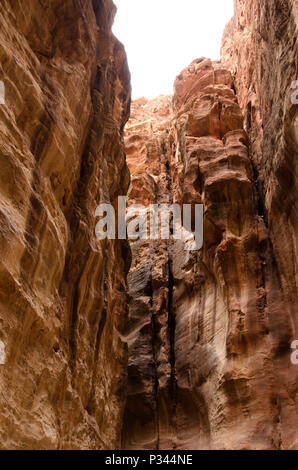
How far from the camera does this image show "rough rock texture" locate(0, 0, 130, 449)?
9.72m

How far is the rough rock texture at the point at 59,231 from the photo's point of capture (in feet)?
31.9

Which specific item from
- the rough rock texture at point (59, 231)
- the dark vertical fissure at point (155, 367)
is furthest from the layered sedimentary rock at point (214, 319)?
the rough rock texture at point (59, 231)

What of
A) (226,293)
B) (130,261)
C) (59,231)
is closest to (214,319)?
(226,293)

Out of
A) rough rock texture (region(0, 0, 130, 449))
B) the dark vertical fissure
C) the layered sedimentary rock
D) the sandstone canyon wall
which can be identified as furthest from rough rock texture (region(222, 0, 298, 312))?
the dark vertical fissure

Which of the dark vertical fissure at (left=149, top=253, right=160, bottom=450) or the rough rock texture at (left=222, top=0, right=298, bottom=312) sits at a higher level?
the rough rock texture at (left=222, top=0, right=298, bottom=312)

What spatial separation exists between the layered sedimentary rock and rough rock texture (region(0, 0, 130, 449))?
3446 mm

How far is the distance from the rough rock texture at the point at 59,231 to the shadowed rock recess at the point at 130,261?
5 centimetres

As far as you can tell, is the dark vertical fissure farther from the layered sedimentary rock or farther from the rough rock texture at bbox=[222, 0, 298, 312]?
the rough rock texture at bbox=[222, 0, 298, 312]

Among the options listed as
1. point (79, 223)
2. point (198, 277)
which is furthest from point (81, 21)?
point (198, 277)

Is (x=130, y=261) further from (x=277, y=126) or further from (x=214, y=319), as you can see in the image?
(x=277, y=126)

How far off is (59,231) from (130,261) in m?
6.99

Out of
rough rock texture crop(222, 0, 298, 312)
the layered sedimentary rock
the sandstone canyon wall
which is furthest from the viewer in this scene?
the layered sedimentary rock

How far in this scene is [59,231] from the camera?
12.0m

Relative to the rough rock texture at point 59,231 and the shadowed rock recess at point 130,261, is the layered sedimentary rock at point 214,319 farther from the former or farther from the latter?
the rough rock texture at point 59,231
